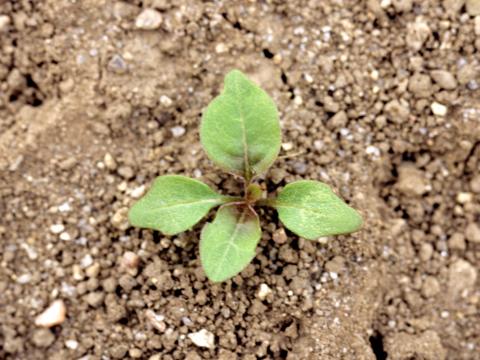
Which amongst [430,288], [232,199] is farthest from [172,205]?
[430,288]

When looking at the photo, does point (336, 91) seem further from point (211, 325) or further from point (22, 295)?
point (22, 295)

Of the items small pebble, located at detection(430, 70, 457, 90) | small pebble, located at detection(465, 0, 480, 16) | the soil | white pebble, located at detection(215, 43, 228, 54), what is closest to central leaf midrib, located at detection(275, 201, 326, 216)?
the soil

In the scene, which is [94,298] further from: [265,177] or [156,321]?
[265,177]

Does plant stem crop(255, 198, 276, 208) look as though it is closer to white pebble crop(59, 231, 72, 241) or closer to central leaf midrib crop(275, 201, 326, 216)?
central leaf midrib crop(275, 201, 326, 216)

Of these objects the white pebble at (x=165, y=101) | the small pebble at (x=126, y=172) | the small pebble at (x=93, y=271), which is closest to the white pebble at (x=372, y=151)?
the white pebble at (x=165, y=101)

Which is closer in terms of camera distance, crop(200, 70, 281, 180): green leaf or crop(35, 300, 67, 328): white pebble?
crop(200, 70, 281, 180): green leaf

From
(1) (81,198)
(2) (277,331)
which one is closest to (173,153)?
(1) (81,198)

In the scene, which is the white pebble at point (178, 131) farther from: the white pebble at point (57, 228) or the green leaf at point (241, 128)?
the white pebble at point (57, 228)
